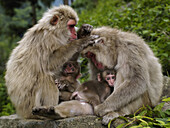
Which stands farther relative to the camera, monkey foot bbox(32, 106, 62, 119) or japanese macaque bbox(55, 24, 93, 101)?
japanese macaque bbox(55, 24, 93, 101)

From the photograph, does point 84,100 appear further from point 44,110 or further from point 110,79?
point 44,110

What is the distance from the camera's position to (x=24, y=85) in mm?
3846

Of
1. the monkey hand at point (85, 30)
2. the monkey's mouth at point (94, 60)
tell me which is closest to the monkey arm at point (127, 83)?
the monkey's mouth at point (94, 60)

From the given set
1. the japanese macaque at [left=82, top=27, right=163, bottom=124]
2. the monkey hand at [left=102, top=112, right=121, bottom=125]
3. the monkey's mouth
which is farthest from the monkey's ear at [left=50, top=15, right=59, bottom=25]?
the monkey hand at [left=102, top=112, right=121, bottom=125]

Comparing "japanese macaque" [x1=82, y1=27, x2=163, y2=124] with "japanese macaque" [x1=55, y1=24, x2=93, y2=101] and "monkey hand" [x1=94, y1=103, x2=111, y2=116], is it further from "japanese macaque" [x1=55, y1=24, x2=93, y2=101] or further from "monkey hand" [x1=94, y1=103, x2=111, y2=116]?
"japanese macaque" [x1=55, y1=24, x2=93, y2=101]

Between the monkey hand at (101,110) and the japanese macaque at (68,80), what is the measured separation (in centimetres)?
71

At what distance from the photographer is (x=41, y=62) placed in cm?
395

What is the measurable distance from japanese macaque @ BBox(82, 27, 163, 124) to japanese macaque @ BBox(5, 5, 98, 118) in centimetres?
33

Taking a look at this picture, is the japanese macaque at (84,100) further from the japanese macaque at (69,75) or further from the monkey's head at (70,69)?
the monkey's head at (70,69)

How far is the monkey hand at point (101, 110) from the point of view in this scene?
3412 millimetres

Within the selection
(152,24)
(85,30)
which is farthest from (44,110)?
(152,24)

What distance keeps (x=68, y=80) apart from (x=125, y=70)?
1166 millimetres

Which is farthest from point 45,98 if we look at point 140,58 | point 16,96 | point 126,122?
point 140,58

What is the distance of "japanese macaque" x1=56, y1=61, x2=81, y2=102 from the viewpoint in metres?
4.02
